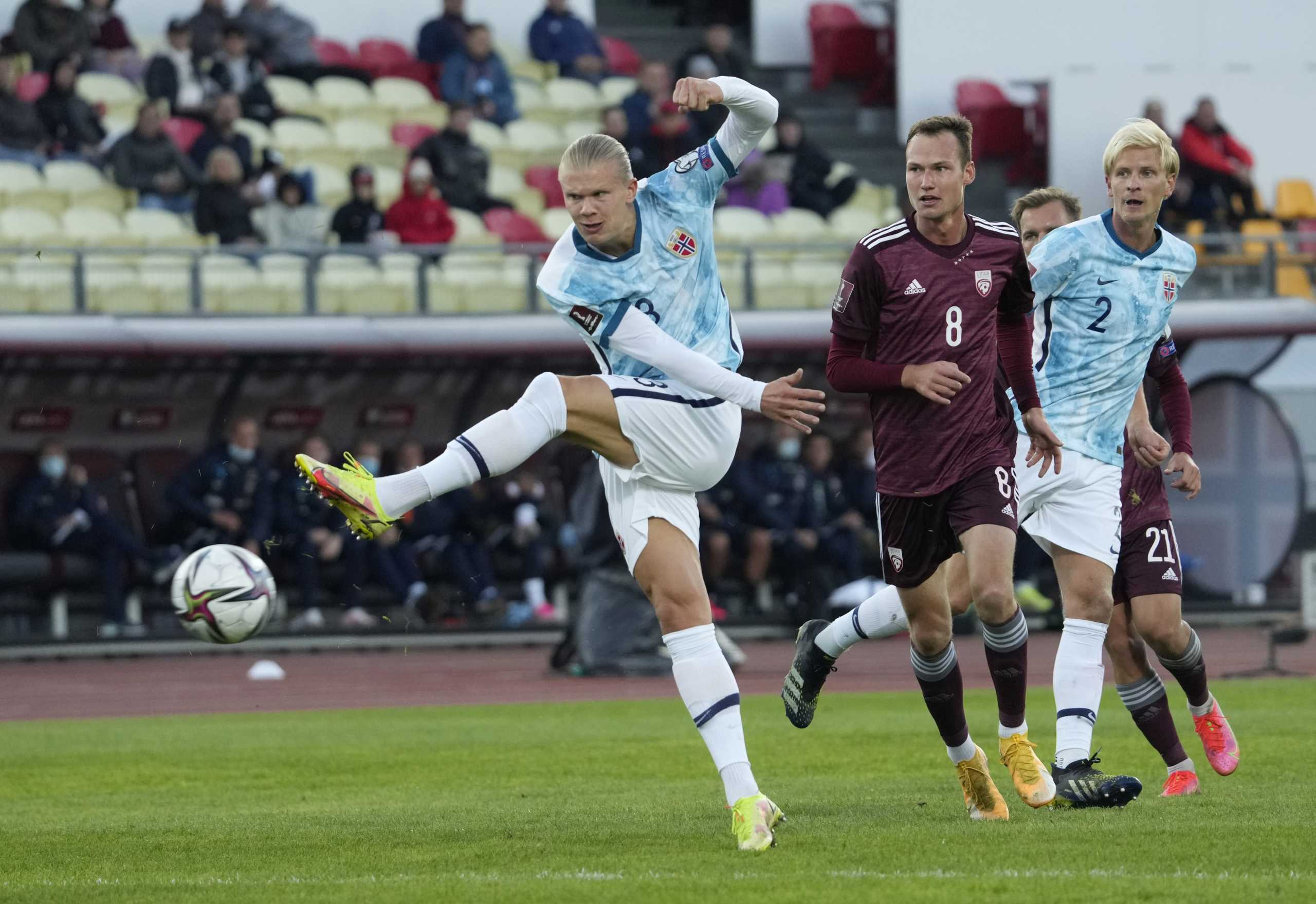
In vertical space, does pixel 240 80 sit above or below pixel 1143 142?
above

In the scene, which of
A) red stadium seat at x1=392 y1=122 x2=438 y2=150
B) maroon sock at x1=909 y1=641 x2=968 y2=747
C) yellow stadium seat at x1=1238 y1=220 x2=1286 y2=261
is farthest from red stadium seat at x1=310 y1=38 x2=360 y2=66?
maroon sock at x1=909 y1=641 x2=968 y2=747

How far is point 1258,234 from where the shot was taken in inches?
821

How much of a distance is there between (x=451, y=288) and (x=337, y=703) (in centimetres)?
530

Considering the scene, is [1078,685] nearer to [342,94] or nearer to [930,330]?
[930,330]

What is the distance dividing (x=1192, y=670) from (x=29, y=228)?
12915 millimetres

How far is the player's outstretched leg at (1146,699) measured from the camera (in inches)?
287

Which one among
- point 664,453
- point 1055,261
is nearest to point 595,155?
point 664,453

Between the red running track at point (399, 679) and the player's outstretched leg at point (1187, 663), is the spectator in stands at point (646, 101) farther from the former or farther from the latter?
the player's outstretched leg at point (1187, 663)

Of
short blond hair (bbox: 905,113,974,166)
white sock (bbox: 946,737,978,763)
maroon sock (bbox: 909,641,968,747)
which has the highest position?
short blond hair (bbox: 905,113,974,166)

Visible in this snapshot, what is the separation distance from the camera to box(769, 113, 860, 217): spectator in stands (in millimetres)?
21094

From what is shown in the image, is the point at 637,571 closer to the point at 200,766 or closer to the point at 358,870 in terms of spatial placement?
the point at 358,870

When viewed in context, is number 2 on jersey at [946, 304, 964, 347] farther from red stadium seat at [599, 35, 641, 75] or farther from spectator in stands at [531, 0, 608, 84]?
red stadium seat at [599, 35, 641, 75]

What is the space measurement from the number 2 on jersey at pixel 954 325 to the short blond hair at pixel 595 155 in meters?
1.11

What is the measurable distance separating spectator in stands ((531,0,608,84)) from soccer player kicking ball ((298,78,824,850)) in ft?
52.8
